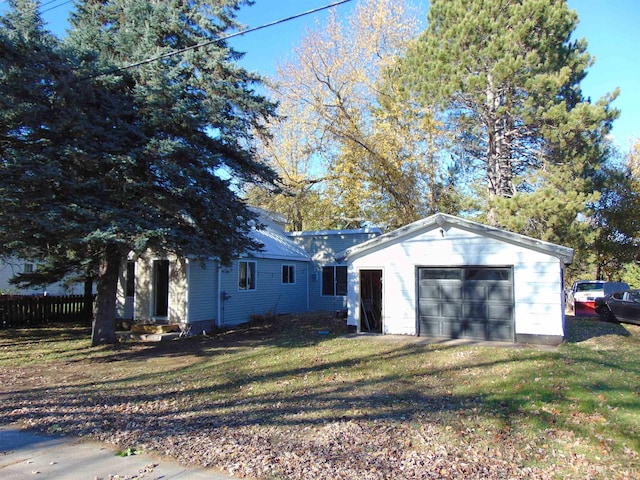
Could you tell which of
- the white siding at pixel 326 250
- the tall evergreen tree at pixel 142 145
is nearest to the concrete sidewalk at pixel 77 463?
the tall evergreen tree at pixel 142 145

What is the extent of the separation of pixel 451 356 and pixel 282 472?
6732 millimetres

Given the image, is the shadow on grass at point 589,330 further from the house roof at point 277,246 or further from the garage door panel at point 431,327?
the house roof at point 277,246

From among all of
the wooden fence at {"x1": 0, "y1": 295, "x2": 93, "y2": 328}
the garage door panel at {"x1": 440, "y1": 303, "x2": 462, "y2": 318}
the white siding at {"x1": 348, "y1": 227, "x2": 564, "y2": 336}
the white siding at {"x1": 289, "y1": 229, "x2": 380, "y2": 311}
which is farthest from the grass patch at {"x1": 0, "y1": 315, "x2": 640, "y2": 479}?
the white siding at {"x1": 289, "y1": 229, "x2": 380, "y2": 311}

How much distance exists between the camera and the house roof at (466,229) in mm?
11852

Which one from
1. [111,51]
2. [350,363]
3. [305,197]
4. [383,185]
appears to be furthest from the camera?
[305,197]

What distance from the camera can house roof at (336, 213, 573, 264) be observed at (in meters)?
11.9

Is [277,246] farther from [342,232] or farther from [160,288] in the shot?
[160,288]

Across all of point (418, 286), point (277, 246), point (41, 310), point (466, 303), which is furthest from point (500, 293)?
point (41, 310)

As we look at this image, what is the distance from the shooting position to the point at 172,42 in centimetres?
1363

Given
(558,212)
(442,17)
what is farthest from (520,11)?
(558,212)

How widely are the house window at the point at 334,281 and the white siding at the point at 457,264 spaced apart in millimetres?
7205

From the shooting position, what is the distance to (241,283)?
58.3ft

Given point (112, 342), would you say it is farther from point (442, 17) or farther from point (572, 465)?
point (442, 17)

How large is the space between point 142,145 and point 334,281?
12.4 meters
